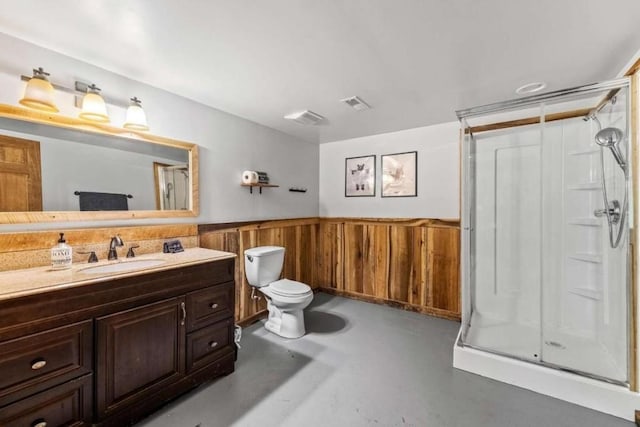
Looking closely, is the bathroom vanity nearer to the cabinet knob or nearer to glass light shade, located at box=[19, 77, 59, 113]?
the cabinet knob

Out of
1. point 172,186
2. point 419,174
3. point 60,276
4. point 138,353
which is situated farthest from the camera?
point 419,174

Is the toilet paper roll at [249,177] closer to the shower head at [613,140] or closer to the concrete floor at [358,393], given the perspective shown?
the concrete floor at [358,393]

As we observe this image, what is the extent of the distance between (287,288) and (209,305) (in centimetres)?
86

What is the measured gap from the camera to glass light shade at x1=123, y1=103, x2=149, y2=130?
1.95 m

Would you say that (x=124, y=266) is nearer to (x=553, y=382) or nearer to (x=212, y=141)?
(x=212, y=141)

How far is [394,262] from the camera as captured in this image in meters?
3.44

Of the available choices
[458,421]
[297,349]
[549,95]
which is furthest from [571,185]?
[297,349]

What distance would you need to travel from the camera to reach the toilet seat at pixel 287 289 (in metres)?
2.58

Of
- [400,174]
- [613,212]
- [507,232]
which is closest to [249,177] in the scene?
[400,174]

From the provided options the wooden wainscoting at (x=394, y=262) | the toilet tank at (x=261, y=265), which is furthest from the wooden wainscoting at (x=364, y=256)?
the toilet tank at (x=261, y=265)

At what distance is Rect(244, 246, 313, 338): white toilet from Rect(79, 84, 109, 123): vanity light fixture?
1.59 m

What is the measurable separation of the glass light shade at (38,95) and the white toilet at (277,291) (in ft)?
5.86

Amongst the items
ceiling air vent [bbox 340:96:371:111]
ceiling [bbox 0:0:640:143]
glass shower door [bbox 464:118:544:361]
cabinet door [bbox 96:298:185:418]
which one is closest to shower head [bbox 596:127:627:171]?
ceiling [bbox 0:0:640:143]

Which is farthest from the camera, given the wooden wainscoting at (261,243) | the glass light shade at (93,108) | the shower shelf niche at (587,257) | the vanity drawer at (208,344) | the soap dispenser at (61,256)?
the wooden wainscoting at (261,243)
